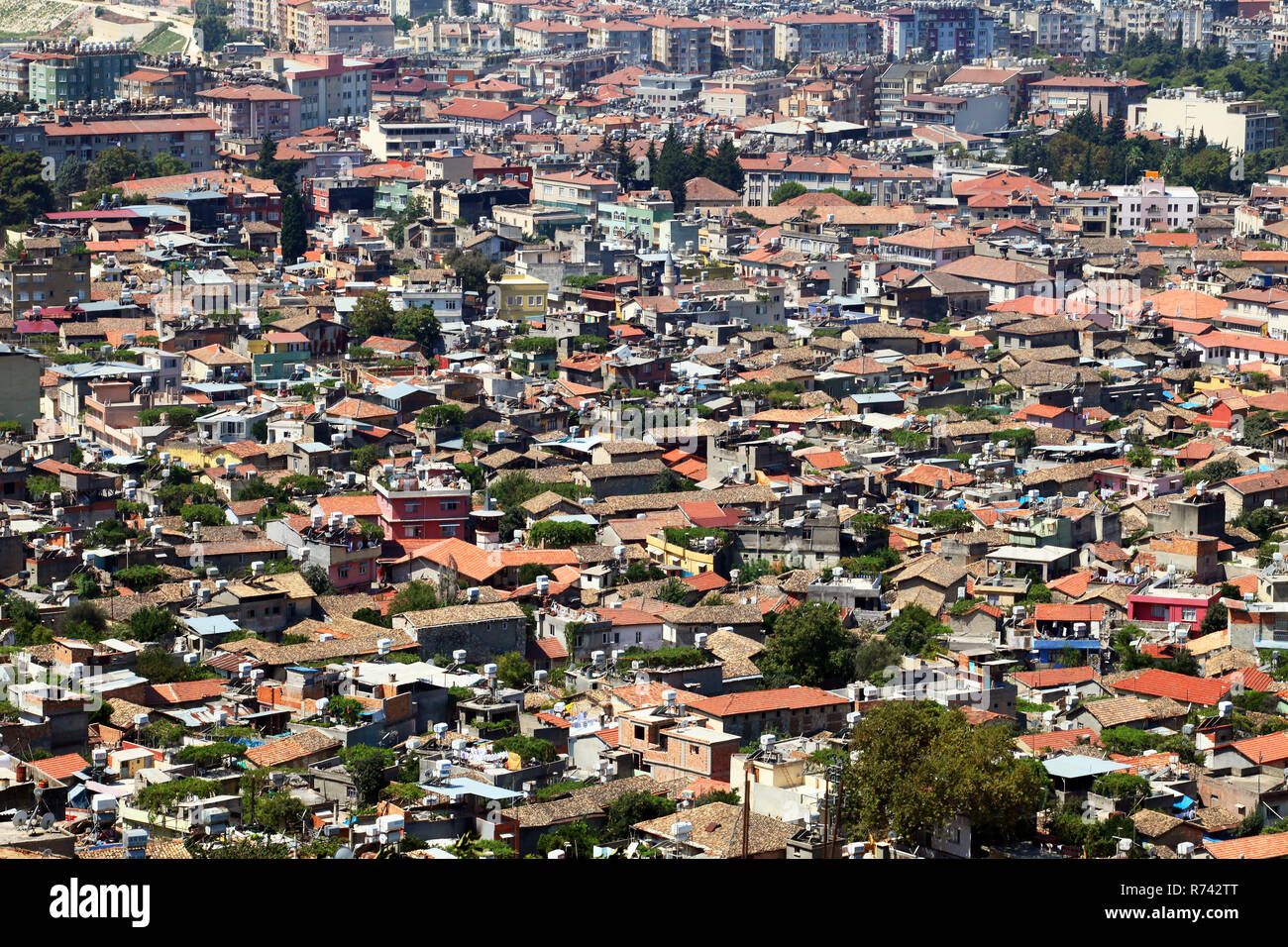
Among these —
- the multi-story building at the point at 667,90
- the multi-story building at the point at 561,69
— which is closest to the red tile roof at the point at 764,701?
the multi-story building at the point at 667,90

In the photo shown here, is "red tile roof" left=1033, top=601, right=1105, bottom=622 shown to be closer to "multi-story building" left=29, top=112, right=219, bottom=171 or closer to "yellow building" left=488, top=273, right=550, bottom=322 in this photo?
"yellow building" left=488, top=273, right=550, bottom=322

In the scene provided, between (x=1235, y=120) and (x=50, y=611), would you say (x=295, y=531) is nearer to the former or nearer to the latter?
(x=50, y=611)

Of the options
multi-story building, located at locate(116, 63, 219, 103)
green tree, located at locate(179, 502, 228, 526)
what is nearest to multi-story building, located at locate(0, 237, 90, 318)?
green tree, located at locate(179, 502, 228, 526)

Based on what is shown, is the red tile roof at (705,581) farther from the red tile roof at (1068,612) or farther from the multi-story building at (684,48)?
the multi-story building at (684,48)

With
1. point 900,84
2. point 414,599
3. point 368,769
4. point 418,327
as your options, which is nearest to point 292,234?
point 418,327

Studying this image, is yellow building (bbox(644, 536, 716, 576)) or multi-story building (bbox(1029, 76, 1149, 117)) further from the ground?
multi-story building (bbox(1029, 76, 1149, 117))
